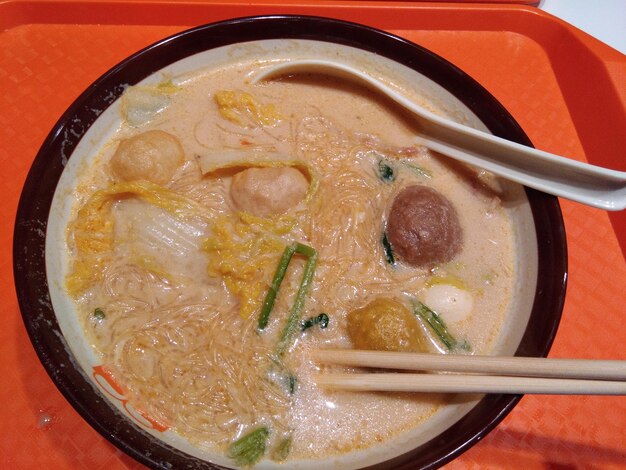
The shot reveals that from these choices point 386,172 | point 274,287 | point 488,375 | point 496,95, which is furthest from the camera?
point 496,95

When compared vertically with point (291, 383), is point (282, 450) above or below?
below

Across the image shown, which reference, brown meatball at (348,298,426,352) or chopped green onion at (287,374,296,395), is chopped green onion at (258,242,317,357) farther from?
brown meatball at (348,298,426,352)

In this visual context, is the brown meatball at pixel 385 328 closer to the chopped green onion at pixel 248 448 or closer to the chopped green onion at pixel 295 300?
the chopped green onion at pixel 295 300

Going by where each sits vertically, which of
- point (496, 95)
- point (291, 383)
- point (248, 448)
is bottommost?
point (248, 448)

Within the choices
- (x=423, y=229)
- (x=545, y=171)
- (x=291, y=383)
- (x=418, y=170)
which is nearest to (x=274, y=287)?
(x=291, y=383)

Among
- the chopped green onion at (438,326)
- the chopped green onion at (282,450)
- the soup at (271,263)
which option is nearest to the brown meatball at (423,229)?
the soup at (271,263)

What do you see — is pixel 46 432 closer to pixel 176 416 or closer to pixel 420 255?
pixel 176 416

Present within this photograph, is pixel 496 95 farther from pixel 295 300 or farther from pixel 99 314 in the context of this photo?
pixel 99 314

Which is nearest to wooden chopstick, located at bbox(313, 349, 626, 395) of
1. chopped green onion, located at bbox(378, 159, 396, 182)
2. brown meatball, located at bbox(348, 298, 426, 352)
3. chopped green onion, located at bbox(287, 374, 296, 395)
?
brown meatball, located at bbox(348, 298, 426, 352)
